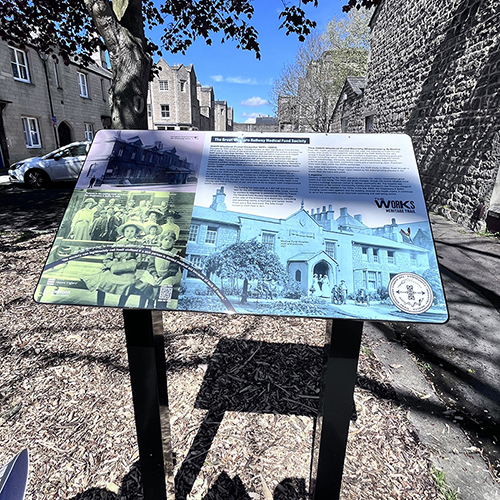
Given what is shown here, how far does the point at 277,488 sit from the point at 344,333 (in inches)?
A: 43.2

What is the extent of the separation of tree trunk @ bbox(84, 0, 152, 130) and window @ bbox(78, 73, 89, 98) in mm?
21769

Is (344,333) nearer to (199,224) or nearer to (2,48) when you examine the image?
(199,224)

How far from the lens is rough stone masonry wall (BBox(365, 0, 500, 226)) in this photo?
6.30 metres

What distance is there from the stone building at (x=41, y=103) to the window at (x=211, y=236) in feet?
50.3

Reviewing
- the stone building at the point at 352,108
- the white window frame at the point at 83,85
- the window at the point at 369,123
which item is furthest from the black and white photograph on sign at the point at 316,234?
the white window frame at the point at 83,85

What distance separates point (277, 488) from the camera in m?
1.77

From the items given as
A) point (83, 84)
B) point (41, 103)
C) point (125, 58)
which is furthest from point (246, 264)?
point (83, 84)

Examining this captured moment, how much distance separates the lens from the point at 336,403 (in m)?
1.37

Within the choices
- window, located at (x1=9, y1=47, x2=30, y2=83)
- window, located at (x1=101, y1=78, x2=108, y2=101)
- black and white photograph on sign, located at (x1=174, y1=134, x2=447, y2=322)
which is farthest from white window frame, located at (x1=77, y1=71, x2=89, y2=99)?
black and white photograph on sign, located at (x1=174, y1=134, x2=447, y2=322)

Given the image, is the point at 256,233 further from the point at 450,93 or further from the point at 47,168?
the point at 47,168

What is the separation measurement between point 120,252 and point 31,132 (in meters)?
21.4

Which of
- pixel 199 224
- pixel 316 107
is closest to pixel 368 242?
pixel 199 224

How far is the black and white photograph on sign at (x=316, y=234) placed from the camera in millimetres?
1176

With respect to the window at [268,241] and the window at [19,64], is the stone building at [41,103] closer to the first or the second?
the window at [19,64]
